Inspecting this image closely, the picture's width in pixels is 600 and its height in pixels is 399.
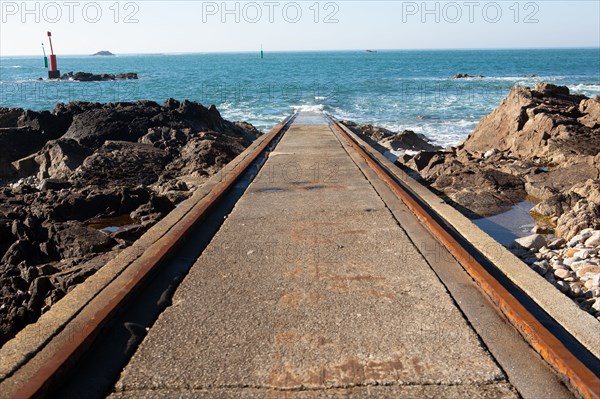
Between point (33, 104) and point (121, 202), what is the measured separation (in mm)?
37909

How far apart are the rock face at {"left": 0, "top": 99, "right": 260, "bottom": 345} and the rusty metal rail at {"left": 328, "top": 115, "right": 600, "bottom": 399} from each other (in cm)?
342

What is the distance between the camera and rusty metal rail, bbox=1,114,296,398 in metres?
3.10

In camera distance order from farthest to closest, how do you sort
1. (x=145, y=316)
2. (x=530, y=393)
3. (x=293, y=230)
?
(x=293, y=230) < (x=145, y=316) < (x=530, y=393)

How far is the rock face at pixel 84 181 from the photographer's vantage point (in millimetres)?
5727

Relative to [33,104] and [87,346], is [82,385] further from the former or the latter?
[33,104]

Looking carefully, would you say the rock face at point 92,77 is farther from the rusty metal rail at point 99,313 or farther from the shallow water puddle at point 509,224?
the rusty metal rail at point 99,313

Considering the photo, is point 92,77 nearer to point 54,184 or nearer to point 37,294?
point 54,184

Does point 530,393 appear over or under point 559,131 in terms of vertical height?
under

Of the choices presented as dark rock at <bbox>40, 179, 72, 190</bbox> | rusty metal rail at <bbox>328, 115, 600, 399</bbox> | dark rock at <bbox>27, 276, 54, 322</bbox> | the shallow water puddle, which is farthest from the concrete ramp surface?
dark rock at <bbox>40, 179, 72, 190</bbox>

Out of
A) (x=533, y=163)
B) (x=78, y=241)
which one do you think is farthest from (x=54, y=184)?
(x=533, y=163)

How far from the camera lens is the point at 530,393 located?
10.3ft

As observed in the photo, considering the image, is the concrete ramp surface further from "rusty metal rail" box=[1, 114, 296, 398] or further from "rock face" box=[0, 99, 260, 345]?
"rock face" box=[0, 99, 260, 345]

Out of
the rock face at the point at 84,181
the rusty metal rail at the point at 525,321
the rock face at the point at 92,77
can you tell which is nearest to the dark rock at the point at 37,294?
the rock face at the point at 84,181

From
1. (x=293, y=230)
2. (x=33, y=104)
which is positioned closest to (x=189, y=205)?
(x=293, y=230)
